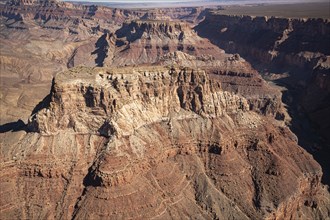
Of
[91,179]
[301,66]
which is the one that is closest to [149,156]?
[91,179]

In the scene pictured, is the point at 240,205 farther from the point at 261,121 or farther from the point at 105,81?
the point at 105,81

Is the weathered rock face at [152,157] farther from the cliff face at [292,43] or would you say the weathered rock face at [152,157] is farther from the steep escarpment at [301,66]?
the cliff face at [292,43]

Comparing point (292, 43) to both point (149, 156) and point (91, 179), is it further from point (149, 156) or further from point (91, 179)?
point (91, 179)

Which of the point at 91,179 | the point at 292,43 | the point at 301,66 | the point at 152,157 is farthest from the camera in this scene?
the point at 292,43

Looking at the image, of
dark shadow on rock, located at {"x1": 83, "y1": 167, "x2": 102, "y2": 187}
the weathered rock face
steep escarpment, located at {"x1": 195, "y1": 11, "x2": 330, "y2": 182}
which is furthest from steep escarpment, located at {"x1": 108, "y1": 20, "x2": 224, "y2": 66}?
dark shadow on rock, located at {"x1": 83, "y1": 167, "x2": 102, "y2": 187}

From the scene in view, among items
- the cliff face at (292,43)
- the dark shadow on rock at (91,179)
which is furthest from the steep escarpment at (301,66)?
the dark shadow on rock at (91,179)

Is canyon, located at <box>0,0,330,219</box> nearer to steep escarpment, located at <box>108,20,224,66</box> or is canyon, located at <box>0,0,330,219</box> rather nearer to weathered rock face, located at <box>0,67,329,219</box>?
weathered rock face, located at <box>0,67,329,219</box>

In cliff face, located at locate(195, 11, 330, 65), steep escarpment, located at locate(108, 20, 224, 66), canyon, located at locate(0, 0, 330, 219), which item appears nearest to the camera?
canyon, located at locate(0, 0, 330, 219)
